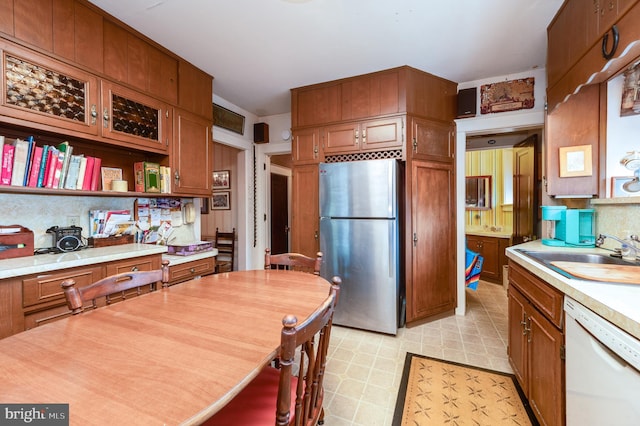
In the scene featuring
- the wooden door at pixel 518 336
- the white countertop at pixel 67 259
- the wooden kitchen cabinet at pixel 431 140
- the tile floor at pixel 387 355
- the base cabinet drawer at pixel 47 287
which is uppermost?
the wooden kitchen cabinet at pixel 431 140

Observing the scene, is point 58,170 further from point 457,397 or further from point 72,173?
point 457,397

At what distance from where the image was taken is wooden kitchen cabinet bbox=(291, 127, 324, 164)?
9.80 feet

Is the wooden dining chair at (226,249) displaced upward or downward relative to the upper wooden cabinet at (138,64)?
downward

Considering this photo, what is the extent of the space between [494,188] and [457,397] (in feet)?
Result: 13.2

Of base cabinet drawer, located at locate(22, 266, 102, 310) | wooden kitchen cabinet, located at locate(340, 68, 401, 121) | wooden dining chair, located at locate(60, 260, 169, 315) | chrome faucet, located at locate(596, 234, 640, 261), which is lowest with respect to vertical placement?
base cabinet drawer, located at locate(22, 266, 102, 310)

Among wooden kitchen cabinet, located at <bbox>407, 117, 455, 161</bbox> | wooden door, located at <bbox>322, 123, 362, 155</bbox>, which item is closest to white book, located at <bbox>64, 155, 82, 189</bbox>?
wooden door, located at <bbox>322, 123, 362, 155</bbox>

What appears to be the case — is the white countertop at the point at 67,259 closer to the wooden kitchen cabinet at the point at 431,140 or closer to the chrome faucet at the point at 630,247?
the wooden kitchen cabinet at the point at 431,140

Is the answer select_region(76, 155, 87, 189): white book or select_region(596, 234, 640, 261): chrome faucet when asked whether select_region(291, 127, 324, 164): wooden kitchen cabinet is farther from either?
select_region(596, 234, 640, 261): chrome faucet

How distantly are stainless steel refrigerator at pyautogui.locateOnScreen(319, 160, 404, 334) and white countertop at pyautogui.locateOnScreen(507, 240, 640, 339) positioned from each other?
127 centimetres

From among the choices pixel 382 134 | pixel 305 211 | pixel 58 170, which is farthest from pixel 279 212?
pixel 58 170

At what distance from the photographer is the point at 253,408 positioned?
3.03 feet

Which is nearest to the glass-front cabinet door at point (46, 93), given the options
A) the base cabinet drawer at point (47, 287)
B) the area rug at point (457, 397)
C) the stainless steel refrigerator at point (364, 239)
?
the base cabinet drawer at point (47, 287)

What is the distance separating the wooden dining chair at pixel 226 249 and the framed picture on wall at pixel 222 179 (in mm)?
734

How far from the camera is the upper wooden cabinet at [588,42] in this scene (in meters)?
1.24
